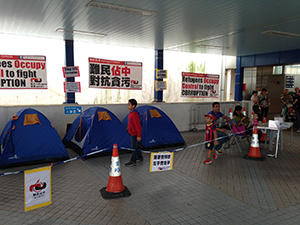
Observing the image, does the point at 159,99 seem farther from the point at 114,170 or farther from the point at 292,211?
the point at 292,211

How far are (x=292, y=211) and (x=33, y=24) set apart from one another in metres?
7.51

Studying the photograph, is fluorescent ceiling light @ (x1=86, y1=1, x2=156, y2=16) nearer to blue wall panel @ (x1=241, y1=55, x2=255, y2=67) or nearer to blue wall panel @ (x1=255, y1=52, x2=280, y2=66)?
blue wall panel @ (x1=255, y1=52, x2=280, y2=66)

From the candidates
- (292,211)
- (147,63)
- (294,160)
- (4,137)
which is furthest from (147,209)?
(147,63)

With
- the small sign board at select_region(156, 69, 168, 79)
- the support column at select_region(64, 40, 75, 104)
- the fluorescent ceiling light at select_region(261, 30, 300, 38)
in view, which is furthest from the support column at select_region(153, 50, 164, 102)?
the fluorescent ceiling light at select_region(261, 30, 300, 38)

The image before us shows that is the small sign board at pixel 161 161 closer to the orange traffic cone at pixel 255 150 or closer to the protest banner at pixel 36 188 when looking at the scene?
the protest banner at pixel 36 188

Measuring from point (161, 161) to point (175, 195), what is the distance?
0.72 meters

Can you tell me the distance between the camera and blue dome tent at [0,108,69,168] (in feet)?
19.4

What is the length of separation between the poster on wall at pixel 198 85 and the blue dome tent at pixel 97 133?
4.26 meters

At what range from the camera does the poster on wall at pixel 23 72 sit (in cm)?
770

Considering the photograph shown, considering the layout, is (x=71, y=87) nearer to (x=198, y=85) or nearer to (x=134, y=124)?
(x=134, y=124)

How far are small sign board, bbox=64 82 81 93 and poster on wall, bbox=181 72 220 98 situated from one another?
4.31m

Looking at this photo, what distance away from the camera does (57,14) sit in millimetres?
5973

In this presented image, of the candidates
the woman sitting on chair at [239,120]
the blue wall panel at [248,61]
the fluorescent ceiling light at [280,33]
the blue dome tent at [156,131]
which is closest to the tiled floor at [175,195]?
the woman sitting on chair at [239,120]

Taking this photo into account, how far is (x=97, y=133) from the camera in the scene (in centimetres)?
686
